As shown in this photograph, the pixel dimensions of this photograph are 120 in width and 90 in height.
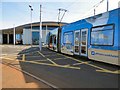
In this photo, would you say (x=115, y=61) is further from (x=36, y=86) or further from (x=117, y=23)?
(x=36, y=86)

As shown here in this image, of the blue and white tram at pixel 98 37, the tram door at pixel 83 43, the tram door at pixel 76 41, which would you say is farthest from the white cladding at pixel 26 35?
the tram door at pixel 83 43

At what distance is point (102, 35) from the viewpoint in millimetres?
12766

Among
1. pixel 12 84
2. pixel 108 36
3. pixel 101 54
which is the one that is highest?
pixel 108 36

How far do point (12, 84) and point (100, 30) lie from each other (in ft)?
22.7

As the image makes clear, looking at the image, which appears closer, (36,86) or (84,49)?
(36,86)

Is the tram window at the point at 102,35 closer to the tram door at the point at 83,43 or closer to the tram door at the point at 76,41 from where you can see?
the tram door at the point at 83,43

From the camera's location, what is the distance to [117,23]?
11.2 meters

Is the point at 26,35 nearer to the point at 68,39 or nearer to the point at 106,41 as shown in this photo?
the point at 68,39

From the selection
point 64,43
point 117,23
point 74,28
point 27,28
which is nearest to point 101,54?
point 117,23

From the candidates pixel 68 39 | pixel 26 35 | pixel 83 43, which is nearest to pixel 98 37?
pixel 83 43

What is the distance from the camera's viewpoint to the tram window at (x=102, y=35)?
11820 mm

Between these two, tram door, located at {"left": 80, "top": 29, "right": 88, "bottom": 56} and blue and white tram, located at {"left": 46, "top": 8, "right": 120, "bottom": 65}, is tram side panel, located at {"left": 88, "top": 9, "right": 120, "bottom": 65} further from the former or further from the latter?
tram door, located at {"left": 80, "top": 29, "right": 88, "bottom": 56}

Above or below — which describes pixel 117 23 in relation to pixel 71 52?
above

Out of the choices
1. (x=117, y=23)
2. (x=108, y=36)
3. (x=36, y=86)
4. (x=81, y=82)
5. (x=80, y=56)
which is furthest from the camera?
(x=80, y=56)
